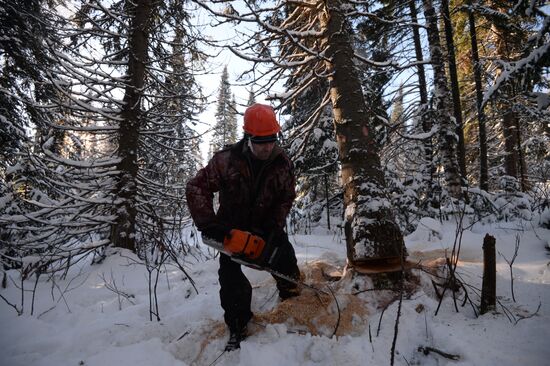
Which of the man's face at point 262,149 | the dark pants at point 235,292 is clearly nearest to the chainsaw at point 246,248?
the dark pants at point 235,292

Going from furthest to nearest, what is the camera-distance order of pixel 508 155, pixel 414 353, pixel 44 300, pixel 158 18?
pixel 508 155
pixel 158 18
pixel 44 300
pixel 414 353

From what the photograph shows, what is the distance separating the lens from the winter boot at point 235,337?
8.01ft

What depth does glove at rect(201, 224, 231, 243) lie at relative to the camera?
8.71 feet

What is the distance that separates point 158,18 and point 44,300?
6140 millimetres

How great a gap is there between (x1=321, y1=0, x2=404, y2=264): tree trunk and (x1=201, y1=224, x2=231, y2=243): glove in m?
1.27

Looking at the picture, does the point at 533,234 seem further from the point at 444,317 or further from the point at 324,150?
the point at 324,150

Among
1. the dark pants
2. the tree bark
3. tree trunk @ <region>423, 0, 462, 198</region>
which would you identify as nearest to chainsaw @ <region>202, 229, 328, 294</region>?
the dark pants

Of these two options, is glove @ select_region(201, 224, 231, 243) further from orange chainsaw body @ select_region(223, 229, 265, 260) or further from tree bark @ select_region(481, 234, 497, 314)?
tree bark @ select_region(481, 234, 497, 314)

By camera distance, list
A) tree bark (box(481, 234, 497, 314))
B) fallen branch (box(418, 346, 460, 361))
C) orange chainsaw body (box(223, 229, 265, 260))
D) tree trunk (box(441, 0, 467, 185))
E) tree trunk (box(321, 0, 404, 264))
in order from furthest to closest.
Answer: tree trunk (box(441, 0, 467, 185)) → tree trunk (box(321, 0, 404, 264)) → orange chainsaw body (box(223, 229, 265, 260)) → tree bark (box(481, 234, 497, 314)) → fallen branch (box(418, 346, 460, 361))

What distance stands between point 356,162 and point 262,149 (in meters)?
1.12

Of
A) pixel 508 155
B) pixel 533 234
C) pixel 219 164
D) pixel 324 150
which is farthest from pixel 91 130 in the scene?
pixel 508 155

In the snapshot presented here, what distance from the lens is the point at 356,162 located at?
3355 millimetres

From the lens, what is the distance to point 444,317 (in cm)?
246

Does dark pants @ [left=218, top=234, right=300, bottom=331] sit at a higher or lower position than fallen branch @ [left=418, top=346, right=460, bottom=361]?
higher
